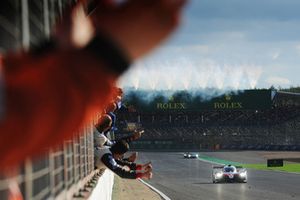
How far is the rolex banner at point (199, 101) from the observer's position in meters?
123

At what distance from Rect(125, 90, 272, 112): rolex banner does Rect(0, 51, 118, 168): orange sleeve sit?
391ft

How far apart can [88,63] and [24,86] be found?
0.13m

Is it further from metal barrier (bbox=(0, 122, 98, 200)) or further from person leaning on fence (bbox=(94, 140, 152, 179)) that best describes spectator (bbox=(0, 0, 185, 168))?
person leaning on fence (bbox=(94, 140, 152, 179))

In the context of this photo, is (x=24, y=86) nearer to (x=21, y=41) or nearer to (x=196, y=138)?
(x=21, y=41)

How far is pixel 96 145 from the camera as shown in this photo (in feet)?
27.8

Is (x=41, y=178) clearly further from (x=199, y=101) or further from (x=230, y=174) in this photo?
(x=199, y=101)

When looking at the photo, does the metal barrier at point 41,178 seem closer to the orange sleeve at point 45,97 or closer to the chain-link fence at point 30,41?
the chain-link fence at point 30,41

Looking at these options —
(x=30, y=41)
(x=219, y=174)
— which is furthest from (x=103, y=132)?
(x=219, y=174)

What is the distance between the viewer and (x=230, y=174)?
155 feet

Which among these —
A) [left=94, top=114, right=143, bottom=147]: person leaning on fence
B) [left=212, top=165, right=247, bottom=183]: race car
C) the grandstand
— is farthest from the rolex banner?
[left=94, top=114, right=143, bottom=147]: person leaning on fence

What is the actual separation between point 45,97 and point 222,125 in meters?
137

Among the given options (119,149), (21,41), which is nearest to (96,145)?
(119,149)

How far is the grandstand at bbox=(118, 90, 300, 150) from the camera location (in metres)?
129

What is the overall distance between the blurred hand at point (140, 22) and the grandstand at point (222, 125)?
123549mm
